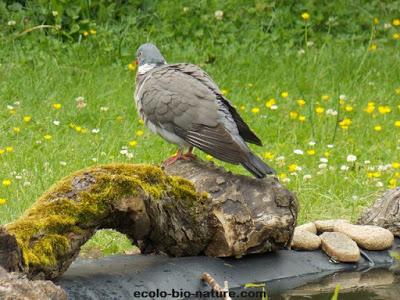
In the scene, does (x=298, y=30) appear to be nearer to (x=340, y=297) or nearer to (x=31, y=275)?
(x=340, y=297)

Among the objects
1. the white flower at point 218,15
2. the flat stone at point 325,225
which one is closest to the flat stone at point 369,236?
→ the flat stone at point 325,225

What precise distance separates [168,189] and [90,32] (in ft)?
16.6

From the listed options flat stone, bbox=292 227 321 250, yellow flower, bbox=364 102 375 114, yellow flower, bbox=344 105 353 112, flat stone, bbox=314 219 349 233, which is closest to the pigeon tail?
flat stone, bbox=292 227 321 250

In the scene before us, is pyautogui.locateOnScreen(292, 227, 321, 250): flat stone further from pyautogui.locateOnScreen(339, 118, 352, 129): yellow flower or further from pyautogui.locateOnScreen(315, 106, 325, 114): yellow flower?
pyautogui.locateOnScreen(315, 106, 325, 114): yellow flower

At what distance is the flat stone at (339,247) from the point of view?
6.02 meters

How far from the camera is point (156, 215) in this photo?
5.32 metres

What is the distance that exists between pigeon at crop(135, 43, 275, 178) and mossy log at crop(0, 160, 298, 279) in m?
0.14

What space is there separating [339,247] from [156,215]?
126 centimetres

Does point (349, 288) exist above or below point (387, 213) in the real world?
below

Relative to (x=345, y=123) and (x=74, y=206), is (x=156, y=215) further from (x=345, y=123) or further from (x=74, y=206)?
(x=345, y=123)

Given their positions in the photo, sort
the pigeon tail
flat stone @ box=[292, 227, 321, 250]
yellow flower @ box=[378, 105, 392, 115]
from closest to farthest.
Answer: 1. the pigeon tail
2. flat stone @ box=[292, 227, 321, 250]
3. yellow flower @ box=[378, 105, 392, 115]

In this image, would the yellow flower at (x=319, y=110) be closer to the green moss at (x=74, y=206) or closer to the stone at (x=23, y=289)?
the green moss at (x=74, y=206)

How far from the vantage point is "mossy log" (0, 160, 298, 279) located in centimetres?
489

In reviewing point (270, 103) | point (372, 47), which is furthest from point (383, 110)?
point (372, 47)
